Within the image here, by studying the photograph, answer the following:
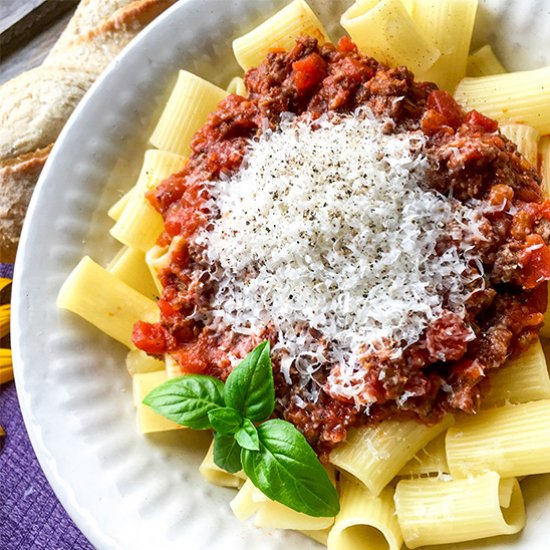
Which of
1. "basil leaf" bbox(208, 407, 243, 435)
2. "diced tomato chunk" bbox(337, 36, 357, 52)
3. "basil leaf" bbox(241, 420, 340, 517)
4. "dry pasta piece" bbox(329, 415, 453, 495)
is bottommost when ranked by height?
"dry pasta piece" bbox(329, 415, 453, 495)

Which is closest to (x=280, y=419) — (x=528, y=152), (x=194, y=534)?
(x=194, y=534)

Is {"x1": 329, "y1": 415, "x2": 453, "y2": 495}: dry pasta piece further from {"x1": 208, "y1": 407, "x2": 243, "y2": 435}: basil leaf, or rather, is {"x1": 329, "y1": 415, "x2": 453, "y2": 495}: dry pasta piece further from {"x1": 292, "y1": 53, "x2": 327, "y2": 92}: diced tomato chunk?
{"x1": 292, "y1": 53, "x2": 327, "y2": 92}: diced tomato chunk

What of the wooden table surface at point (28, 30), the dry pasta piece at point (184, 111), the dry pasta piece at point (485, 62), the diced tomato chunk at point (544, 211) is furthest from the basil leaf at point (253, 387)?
the wooden table surface at point (28, 30)

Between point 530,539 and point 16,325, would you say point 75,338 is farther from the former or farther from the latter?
point 530,539

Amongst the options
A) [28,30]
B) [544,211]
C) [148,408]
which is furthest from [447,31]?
[28,30]

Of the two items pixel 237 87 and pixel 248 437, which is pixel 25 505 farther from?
pixel 237 87

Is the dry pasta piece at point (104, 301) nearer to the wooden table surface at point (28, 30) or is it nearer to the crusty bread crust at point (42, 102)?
the crusty bread crust at point (42, 102)

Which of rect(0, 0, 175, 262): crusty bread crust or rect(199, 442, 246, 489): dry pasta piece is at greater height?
rect(0, 0, 175, 262): crusty bread crust

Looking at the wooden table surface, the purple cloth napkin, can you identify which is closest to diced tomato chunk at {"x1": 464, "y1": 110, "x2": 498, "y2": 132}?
the purple cloth napkin
